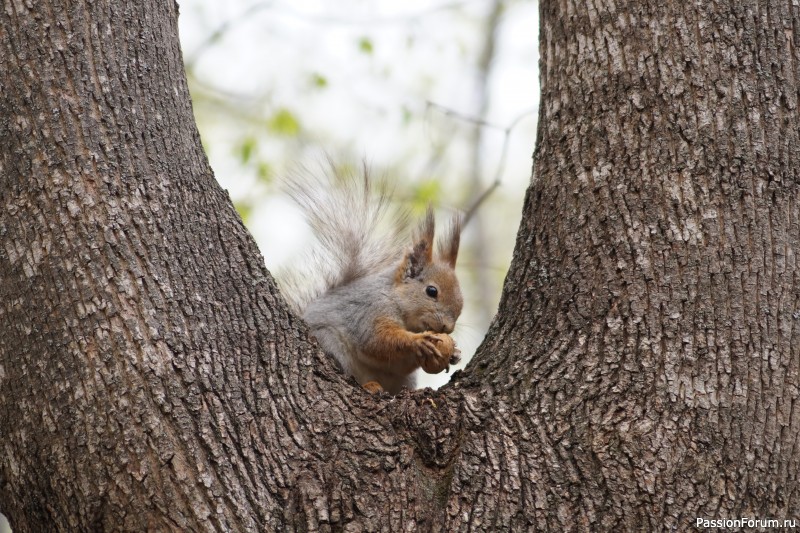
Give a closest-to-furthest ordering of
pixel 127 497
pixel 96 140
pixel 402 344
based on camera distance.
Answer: pixel 127 497 < pixel 96 140 < pixel 402 344

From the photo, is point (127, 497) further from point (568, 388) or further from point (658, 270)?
point (658, 270)

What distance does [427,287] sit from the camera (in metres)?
3.49

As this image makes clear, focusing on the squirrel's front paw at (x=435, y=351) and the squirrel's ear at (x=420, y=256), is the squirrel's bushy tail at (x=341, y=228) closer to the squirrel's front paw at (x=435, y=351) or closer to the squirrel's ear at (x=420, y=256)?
the squirrel's ear at (x=420, y=256)

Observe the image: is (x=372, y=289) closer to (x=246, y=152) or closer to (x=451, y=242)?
(x=451, y=242)

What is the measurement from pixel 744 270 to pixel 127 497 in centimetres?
145

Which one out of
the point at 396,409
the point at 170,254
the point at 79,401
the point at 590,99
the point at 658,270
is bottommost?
the point at 79,401

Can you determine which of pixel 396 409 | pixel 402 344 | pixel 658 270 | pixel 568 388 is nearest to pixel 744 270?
pixel 658 270

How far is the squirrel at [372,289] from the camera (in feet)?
10.6

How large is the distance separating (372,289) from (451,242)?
445 millimetres

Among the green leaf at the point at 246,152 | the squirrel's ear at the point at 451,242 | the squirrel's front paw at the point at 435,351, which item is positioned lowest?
the squirrel's front paw at the point at 435,351

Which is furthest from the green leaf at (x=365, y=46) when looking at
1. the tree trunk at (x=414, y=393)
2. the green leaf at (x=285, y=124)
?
the tree trunk at (x=414, y=393)

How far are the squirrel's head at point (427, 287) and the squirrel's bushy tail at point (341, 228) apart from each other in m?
0.19

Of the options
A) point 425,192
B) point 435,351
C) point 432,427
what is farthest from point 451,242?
point 425,192

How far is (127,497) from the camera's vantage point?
1.79 metres
